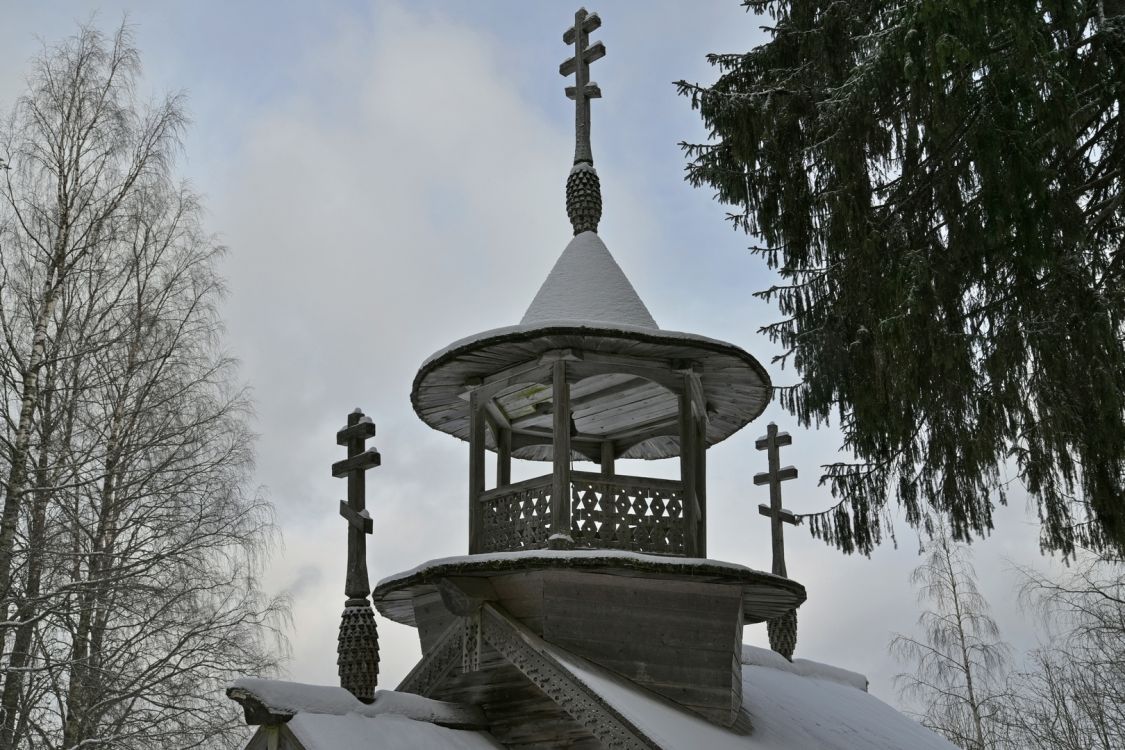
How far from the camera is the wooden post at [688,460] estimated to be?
A: 10.7 meters

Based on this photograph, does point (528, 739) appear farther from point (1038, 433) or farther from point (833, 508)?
point (1038, 433)

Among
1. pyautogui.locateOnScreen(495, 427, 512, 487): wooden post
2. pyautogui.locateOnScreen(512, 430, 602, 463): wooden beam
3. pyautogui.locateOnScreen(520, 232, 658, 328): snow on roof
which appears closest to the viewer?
pyautogui.locateOnScreen(520, 232, 658, 328): snow on roof

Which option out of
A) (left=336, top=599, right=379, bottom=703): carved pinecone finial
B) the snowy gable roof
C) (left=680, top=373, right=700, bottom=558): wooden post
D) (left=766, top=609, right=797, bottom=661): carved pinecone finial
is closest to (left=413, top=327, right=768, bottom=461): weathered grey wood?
(left=680, top=373, right=700, bottom=558): wooden post

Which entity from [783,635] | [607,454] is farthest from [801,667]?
[607,454]

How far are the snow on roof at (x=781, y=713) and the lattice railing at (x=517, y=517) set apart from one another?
1.05 meters

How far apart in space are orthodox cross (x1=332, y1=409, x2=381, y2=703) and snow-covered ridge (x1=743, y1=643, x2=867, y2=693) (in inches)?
236

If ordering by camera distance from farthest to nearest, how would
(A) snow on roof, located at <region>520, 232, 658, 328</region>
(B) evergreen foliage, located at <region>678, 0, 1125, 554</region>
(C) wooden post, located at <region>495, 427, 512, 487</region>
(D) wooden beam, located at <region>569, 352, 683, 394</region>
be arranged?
(C) wooden post, located at <region>495, 427, 512, 487</region>, (A) snow on roof, located at <region>520, 232, 658, 328</region>, (D) wooden beam, located at <region>569, 352, 683, 394</region>, (B) evergreen foliage, located at <region>678, 0, 1125, 554</region>

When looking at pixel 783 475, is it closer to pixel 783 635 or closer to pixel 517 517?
pixel 783 635

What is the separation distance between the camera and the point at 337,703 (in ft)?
29.4

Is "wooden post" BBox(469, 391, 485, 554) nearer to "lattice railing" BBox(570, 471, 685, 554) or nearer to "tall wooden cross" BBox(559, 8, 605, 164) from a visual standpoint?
"lattice railing" BBox(570, 471, 685, 554)

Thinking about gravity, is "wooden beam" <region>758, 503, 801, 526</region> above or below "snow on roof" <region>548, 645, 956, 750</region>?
above

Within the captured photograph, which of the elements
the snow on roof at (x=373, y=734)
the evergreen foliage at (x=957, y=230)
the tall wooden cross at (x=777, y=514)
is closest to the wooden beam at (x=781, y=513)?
the tall wooden cross at (x=777, y=514)

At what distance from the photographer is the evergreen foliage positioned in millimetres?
8391

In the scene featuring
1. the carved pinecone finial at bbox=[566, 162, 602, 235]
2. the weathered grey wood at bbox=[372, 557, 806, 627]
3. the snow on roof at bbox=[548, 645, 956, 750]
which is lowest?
the snow on roof at bbox=[548, 645, 956, 750]
